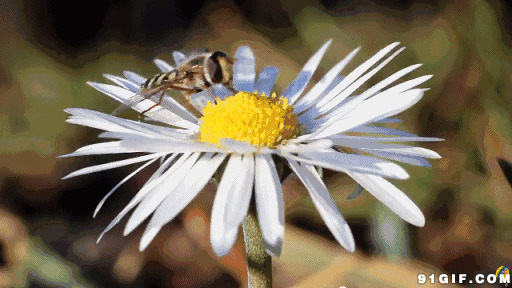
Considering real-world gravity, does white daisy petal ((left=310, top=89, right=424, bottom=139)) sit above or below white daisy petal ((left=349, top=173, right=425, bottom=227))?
above

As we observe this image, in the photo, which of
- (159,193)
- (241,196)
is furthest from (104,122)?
(241,196)

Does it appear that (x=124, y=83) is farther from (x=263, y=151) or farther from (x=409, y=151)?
(x=409, y=151)

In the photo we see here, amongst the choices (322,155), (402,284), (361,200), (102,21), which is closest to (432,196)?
(361,200)

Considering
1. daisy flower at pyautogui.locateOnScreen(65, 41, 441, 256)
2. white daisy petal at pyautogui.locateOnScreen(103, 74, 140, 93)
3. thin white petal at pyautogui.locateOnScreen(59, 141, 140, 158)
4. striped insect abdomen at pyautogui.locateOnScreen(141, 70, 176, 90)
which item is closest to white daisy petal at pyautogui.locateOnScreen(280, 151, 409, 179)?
daisy flower at pyautogui.locateOnScreen(65, 41, 441, 256)

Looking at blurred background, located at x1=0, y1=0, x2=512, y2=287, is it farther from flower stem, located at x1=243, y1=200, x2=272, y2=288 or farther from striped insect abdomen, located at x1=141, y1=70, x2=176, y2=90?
striped insect abdomen, located at x1=141, y1=70, x2=176, y2=90

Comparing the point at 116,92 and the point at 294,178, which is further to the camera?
the point at 294,178

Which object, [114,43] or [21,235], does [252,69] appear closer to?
[21,235]

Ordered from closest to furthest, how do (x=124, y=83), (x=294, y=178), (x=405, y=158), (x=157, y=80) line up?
(x=405, y=158) < (x=157, y=80) < (x=124, y=83) < (x=294, y=178)
